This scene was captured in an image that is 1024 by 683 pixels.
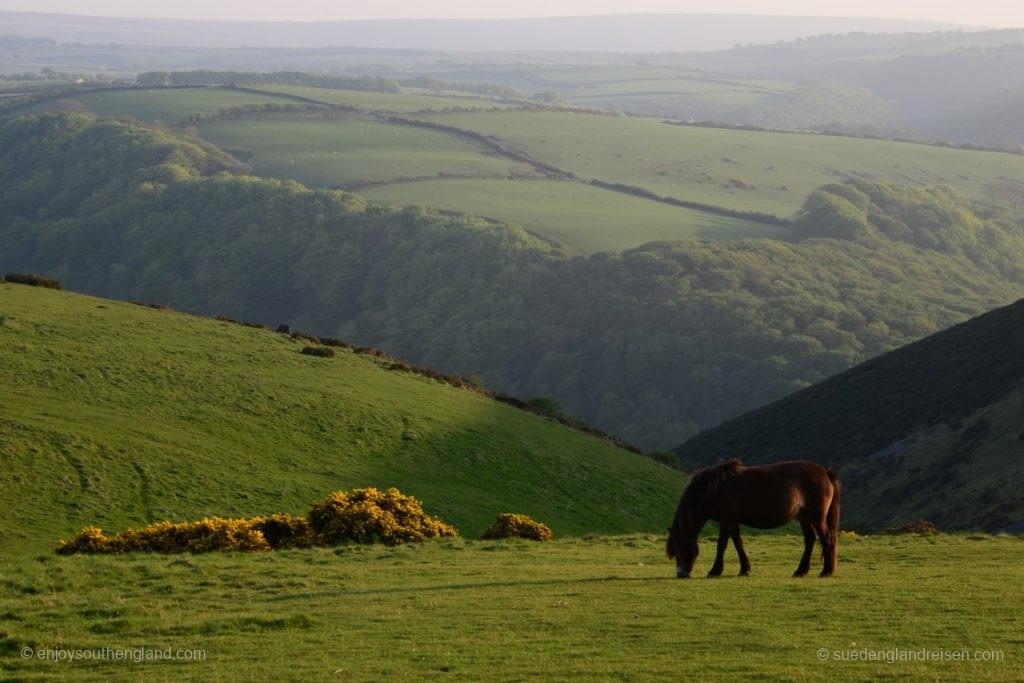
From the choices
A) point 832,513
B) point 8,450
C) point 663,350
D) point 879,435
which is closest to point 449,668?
point 832,513

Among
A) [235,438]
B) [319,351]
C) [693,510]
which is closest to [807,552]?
[693,510]

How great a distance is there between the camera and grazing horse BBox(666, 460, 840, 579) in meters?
21.7

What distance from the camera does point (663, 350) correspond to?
170m

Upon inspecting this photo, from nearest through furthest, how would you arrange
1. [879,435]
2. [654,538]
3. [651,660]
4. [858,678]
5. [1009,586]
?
[858,678], [651,660], [1009,586], [654,538], [879,435]

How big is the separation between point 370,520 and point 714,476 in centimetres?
1136

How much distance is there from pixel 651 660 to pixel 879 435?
62.2 meters

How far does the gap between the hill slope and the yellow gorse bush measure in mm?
23950

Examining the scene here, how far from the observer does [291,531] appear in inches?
1176

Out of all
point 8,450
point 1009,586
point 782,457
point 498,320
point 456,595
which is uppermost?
point 1009,586

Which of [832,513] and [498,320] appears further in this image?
[498,320]

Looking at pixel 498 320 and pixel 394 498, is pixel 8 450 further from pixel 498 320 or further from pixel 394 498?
pixel 498 320

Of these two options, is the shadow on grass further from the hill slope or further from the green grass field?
the hill slope

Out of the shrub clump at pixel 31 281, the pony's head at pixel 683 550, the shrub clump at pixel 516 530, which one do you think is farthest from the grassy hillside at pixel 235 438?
the pony's head at pixel 683 550

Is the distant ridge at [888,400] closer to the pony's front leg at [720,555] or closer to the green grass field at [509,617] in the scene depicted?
the green grass field at [509,617]
